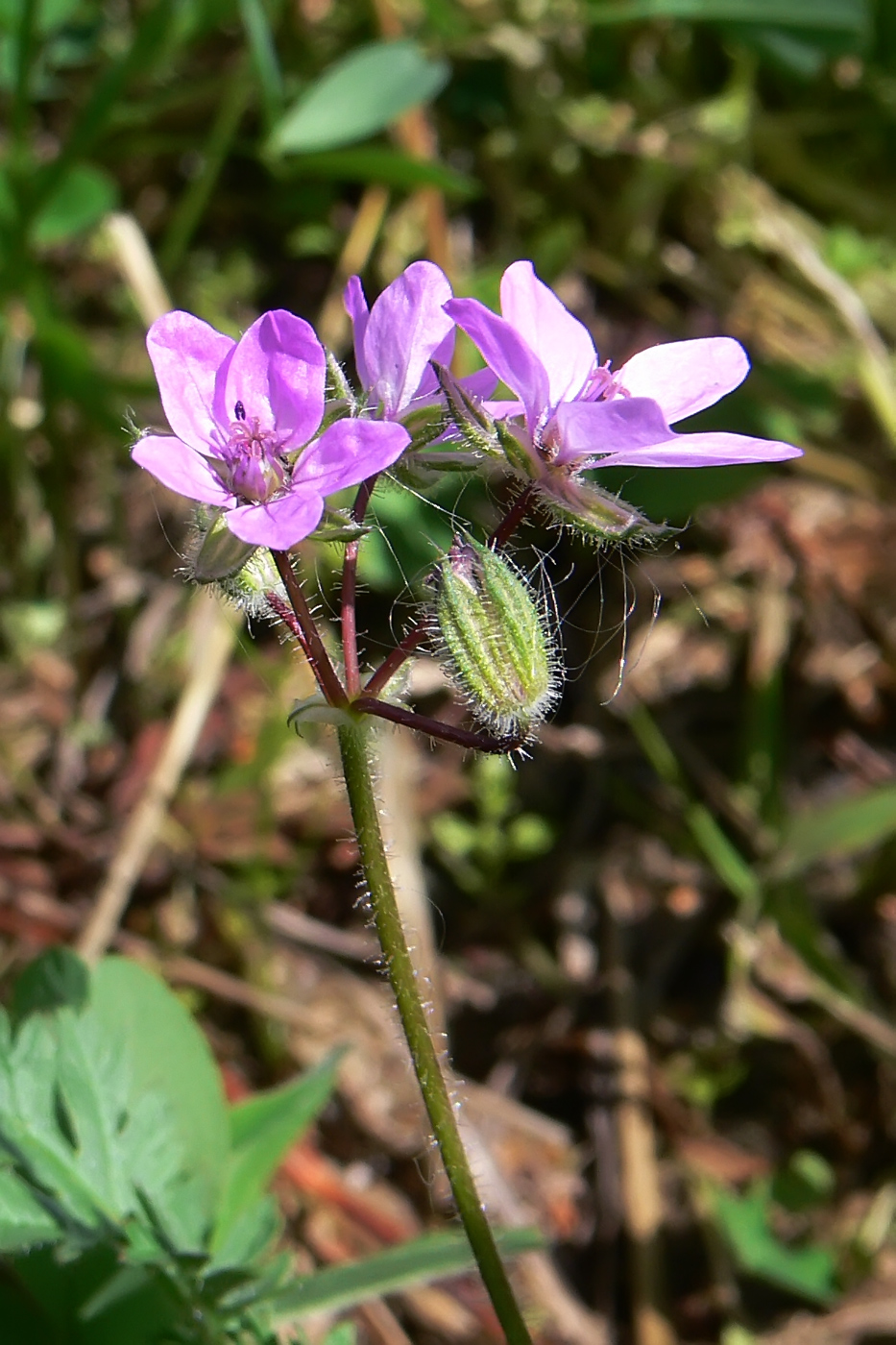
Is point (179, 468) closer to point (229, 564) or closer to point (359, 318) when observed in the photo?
point (229, 564)

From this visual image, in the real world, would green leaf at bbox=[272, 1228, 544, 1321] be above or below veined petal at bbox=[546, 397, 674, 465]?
below

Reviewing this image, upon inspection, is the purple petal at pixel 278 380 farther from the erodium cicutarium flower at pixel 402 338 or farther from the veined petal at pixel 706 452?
the veined petal at pixel 706 452

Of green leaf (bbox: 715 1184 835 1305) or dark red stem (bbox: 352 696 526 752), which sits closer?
dark red stem (bbox: 352 696 526 752)

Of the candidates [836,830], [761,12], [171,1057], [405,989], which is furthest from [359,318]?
[761,12]

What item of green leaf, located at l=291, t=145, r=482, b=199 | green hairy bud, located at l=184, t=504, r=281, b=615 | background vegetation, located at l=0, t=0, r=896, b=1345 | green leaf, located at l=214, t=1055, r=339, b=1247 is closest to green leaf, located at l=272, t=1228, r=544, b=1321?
green leaf, located at l=214, t=1055, r=339, b=1247

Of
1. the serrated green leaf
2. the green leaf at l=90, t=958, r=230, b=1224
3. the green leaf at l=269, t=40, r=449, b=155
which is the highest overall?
the green leaf at l=269, t=40, r=449, b=155

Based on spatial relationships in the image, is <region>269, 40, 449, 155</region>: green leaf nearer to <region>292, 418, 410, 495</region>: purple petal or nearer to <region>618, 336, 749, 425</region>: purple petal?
<region>618, 336, 749, 425</region>: purple petal

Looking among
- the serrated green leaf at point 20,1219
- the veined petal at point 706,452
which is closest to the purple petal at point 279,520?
the veined petal at point 706,452

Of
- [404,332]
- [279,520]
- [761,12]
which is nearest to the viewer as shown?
[279,520]
